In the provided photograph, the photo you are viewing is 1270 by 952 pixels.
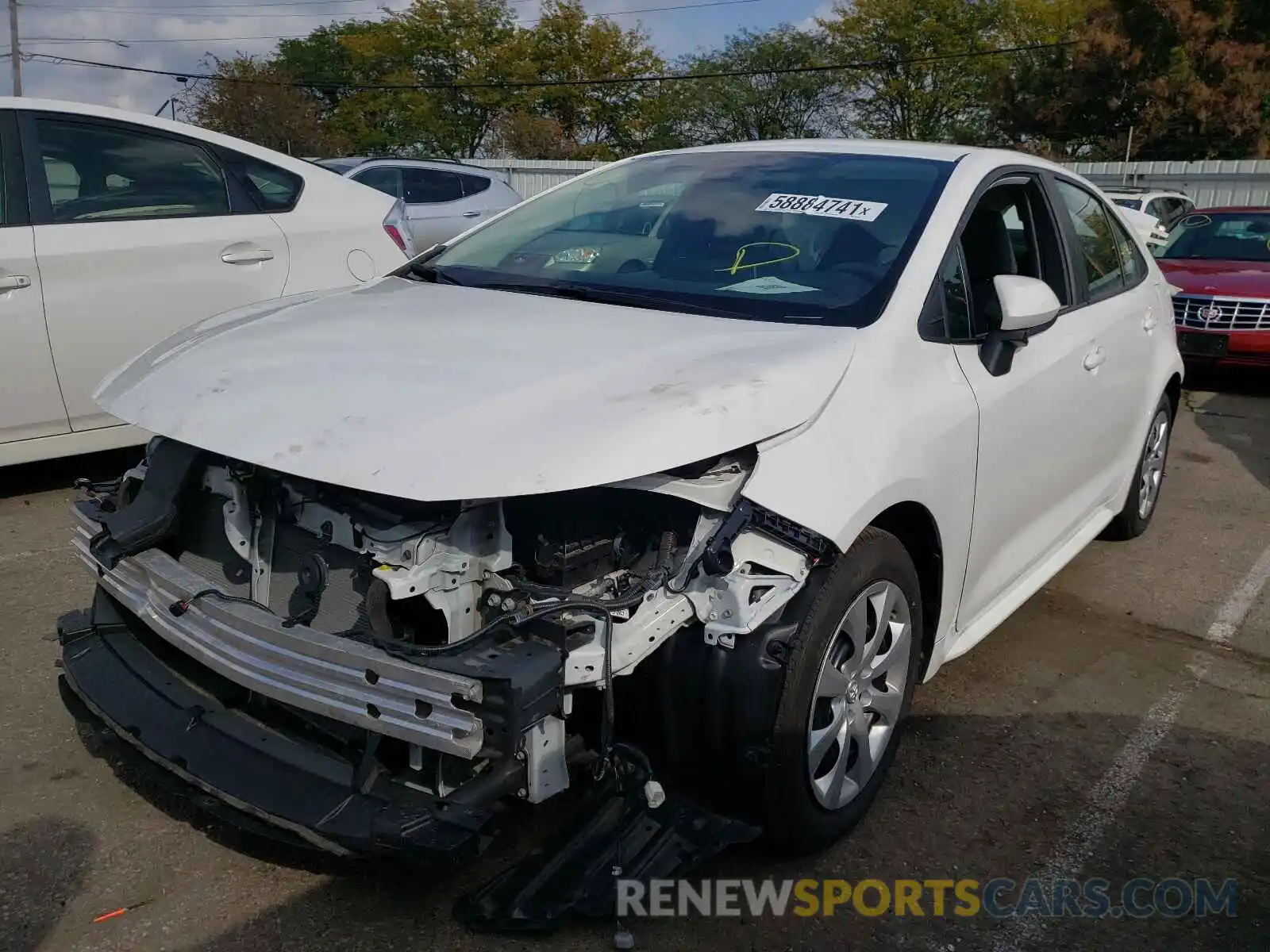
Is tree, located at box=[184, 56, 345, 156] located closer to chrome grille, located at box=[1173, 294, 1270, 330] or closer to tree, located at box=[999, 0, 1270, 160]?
tree, located at box=[999, 0, 1270, 160]

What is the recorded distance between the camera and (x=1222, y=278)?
9.16 m

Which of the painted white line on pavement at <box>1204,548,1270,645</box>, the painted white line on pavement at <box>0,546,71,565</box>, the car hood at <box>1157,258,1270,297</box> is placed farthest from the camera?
the car hood at <box>1157,258,1270,297</box>

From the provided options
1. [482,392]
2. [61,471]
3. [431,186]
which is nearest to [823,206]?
[482,392]

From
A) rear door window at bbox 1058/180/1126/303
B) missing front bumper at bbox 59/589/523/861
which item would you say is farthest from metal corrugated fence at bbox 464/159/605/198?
missing front bumper at bbox 59/589/523/861

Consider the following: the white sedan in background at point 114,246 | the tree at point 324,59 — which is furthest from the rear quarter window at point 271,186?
the tree at point 324,59

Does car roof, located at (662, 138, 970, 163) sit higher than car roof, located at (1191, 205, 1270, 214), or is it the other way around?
car roof, located at (662, 138, 970, 163)

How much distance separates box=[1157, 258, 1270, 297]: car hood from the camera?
8852mm

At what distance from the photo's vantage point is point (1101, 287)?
4.11 m

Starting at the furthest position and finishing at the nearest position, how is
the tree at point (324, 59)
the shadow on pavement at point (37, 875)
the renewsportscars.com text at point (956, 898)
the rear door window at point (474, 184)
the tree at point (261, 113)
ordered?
1. the tree at point (324, 59)
2. the tree at point (261, 113)
3. the rear door window at point (474, 184)
4. the renewsportscars.com text at point (956, 898)
5. the shadow on pavement at point (37, 875)

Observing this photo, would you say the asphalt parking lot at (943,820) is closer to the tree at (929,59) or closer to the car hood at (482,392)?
the car hood at (482,392)

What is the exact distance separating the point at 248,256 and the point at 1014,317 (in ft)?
12.2

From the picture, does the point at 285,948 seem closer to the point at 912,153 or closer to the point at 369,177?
the point at 912,153

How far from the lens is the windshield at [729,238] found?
3.03 m

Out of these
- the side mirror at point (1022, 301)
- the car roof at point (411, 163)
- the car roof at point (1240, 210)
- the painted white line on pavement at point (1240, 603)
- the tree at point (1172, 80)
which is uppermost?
the tree at point (1172, 80)
